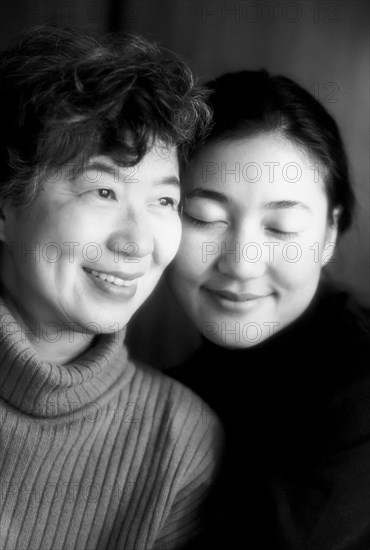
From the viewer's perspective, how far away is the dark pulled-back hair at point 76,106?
3.25 ft

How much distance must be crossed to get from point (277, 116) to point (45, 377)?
56 centimetres

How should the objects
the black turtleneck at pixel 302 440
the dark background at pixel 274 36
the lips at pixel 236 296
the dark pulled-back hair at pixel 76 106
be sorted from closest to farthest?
the dark pulled-back hair at pixel 76 106 < the black turtleneck at pixel 302 440 < the lips at pixel 236 296 < the dark background at pixel 274 36

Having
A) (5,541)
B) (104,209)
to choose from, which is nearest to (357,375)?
(104,209)

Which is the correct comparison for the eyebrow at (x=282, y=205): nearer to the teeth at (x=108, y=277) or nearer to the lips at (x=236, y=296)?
the lips at (x=236, y=296)

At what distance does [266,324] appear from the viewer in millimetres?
1248

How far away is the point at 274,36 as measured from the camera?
1561 millimetres

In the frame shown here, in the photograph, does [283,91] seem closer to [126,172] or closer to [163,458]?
[126,172]

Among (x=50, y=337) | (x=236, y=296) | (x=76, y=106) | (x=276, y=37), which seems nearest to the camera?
(x=76, y=106)

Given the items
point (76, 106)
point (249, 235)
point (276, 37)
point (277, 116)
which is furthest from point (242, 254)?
point (276, 37)

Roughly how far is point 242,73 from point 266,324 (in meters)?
0.44

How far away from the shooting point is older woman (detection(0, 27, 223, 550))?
100 centimetres

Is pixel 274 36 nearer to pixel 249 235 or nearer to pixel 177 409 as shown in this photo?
pixel 249 235

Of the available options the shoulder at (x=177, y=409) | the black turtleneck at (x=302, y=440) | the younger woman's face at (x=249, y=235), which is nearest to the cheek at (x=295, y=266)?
Result: the younger woman's face at (x=249, y=235)

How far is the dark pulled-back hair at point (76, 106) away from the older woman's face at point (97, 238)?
3 cm
